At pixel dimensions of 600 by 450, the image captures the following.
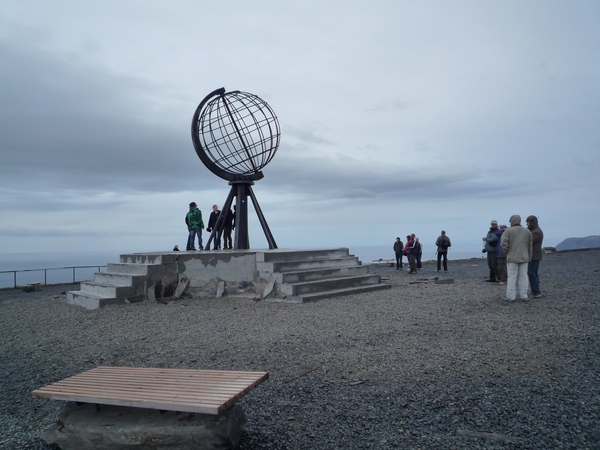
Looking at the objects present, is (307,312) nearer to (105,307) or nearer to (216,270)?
(216,270)

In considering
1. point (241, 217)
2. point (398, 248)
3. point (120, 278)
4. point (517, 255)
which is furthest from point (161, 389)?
point (398, 248)

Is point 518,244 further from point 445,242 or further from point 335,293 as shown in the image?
point 445,242

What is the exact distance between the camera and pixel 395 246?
2173cm

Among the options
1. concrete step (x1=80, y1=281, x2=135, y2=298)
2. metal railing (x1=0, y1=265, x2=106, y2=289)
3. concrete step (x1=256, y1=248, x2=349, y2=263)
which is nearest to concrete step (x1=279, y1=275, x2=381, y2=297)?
concrete step (x1=256, y1=248, x2=349, y2=263)

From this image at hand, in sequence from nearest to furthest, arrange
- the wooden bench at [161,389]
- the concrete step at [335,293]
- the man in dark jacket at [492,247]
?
1. the wooden bench at [161,389]
2. the concrete step at [335,293]
3. the man in dark jacket at [492,247]

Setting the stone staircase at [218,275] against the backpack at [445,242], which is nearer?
the stone staircase at [218,275]

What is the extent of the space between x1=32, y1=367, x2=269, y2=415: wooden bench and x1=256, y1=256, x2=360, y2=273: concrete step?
729cm

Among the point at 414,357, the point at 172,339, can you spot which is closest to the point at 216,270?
the point at 172,339

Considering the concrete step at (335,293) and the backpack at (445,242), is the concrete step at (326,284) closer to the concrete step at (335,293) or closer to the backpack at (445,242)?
the concrete step at (335,293)

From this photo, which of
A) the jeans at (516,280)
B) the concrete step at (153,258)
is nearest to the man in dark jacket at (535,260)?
the jeans at (516,280)

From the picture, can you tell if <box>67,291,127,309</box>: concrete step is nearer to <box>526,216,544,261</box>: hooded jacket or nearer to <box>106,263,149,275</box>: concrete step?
<box>106,263,149,275</box>: concrete step

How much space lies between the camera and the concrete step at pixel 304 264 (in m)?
11.5

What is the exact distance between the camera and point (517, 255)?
9.39 m

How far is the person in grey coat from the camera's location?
938 cm
